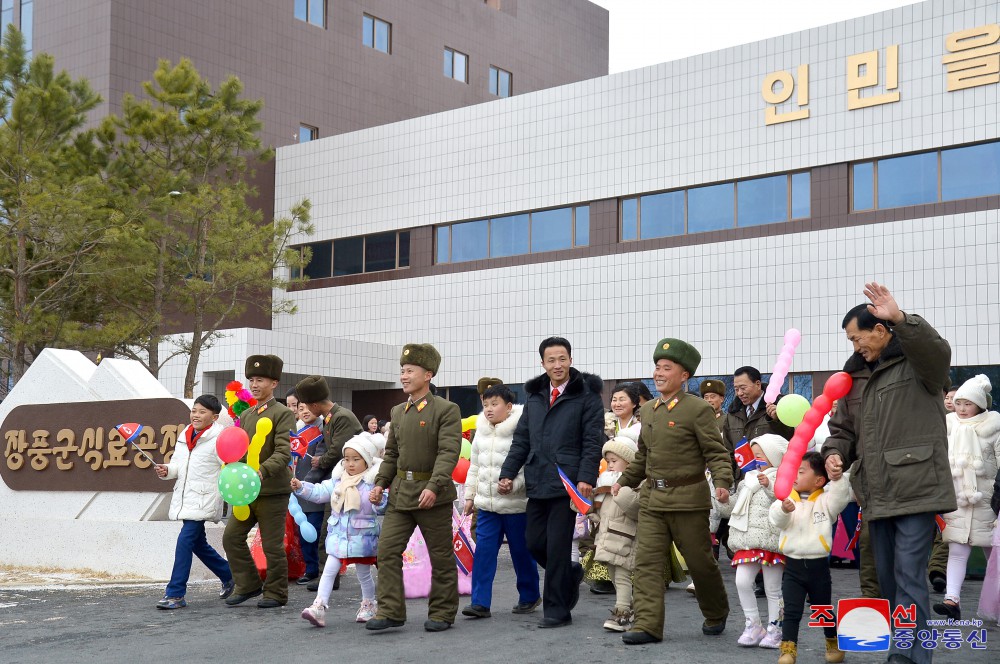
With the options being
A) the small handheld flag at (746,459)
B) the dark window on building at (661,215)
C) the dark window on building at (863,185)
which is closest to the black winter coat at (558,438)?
the small handheld flag at (746,459)

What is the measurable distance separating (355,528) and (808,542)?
3392 millimetres

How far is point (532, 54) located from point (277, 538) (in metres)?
41.4

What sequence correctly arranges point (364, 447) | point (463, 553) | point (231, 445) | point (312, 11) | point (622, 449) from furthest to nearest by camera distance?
1. point (312, 11)
2. point (463, 553)
3. point (231, 445)
4. point (364, 447)
5. point (622, 449)

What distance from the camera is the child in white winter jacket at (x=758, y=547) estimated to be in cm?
689

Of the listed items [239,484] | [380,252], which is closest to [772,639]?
[239,484]

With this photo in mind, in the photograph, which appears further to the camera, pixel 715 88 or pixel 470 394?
pixel 470 394

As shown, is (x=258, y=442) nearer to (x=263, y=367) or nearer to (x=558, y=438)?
(x=263, y=367)

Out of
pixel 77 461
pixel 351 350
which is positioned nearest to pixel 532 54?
pixel 351 350

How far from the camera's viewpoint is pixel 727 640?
7133 mm

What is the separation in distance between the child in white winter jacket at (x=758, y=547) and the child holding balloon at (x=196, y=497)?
441 centimetres

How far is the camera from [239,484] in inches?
338

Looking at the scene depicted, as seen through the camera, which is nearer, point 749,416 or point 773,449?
point 773,449

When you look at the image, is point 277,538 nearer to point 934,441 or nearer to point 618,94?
point 934,441

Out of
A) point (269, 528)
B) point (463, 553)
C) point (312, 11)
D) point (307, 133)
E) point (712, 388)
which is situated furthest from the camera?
point (312, 11)
